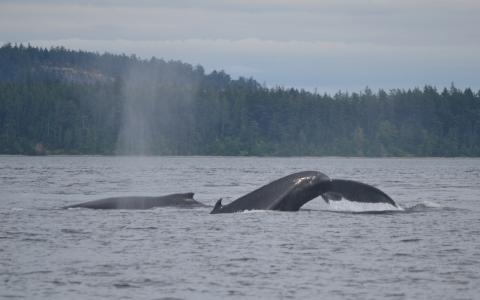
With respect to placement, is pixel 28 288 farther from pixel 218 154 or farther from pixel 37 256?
pixel 218 154

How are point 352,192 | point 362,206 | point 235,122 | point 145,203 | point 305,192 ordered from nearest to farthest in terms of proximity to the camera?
1. point 352,192
2. point 305,192
3. point 362,206
4. point 145,203
5. point 235,122

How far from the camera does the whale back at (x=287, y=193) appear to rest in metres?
21.3

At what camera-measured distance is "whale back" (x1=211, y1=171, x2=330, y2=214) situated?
21312mm

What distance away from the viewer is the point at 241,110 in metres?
153

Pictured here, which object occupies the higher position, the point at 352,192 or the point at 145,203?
the point at 352,192

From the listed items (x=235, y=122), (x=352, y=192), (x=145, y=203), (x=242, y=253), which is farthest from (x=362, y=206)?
(x=235, y=122)

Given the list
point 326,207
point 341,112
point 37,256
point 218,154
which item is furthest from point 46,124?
point 37,256

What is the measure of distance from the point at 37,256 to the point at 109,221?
5.59 meters

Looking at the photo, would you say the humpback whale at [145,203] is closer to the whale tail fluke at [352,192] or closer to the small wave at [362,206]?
the small wave at [362,206]

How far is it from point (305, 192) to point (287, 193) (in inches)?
24.9

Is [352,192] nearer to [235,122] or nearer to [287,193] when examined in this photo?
[287,193]

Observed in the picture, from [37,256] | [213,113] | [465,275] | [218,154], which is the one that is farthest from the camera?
[213,113]

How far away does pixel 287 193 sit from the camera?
22.1 m

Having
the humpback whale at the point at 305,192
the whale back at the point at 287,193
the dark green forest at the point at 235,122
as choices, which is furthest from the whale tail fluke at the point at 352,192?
the dark green forest at the point at 235,122
